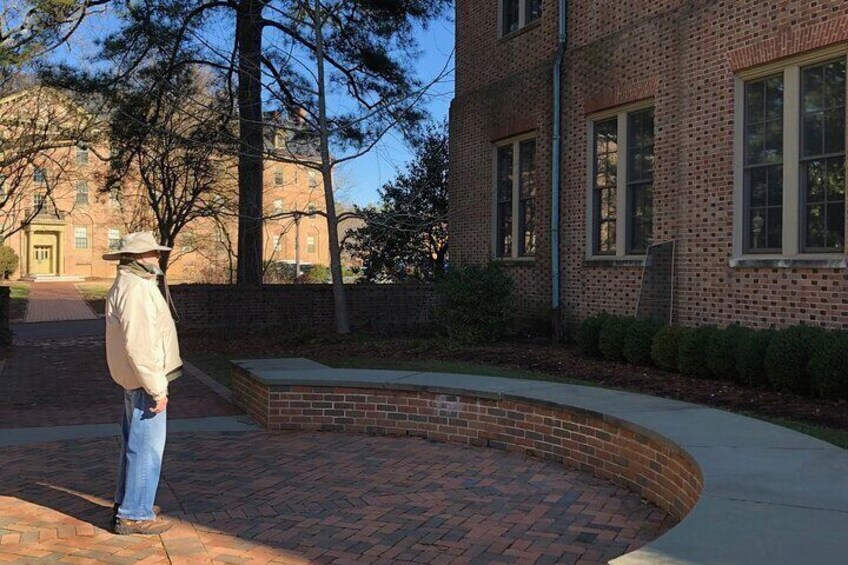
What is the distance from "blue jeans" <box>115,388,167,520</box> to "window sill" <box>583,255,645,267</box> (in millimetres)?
8612

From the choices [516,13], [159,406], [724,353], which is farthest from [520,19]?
[159,406]

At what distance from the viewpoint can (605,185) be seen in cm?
1234

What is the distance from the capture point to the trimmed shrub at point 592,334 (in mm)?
11031

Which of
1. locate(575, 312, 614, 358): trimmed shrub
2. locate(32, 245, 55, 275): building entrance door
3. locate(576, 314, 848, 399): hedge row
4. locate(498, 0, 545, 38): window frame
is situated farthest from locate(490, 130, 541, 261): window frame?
locate(32, 245, 55, 275): building entrance door

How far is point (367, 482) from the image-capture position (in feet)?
17.4

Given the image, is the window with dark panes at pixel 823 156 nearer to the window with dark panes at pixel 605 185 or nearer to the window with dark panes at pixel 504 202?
the window with dark panes at pixel 605 185

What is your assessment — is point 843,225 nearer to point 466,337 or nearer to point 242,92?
point 466,337

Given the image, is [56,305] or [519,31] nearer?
[519,31]

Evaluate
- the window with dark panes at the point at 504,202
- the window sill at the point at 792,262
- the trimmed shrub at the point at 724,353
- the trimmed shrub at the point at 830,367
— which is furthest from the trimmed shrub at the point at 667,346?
the window with dark panes at the point at 504,202

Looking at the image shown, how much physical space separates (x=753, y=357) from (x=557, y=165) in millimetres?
5798

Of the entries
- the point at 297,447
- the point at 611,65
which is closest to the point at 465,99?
the point at 611,65

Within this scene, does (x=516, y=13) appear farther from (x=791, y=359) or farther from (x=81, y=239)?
(x=81, y=239)

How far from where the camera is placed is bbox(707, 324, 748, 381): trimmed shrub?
8.63 metres

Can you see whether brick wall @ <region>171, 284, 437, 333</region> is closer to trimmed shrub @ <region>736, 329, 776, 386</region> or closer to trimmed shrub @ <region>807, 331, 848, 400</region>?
trimmed shrub @ <region>736, 329, 776, 386</region>
